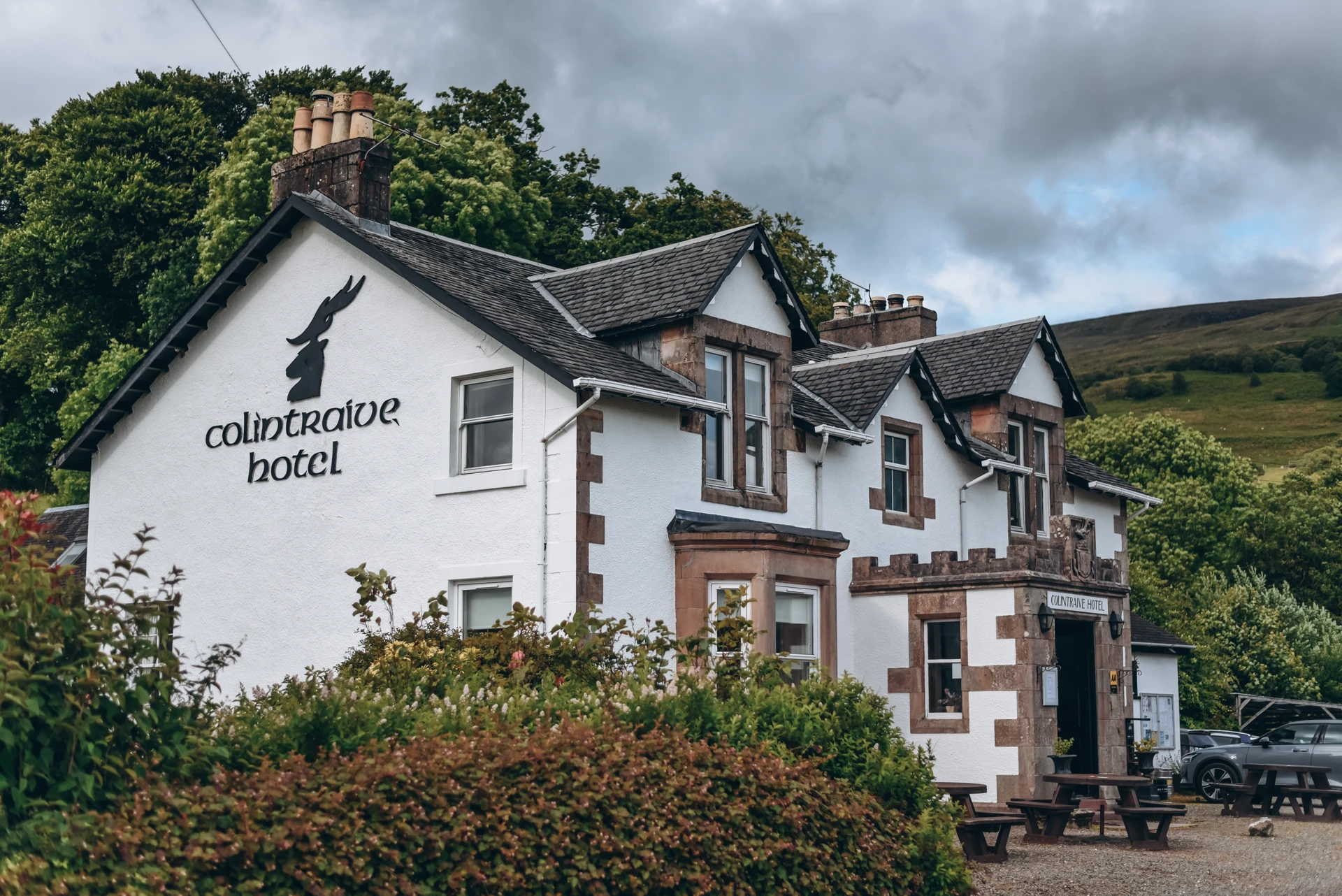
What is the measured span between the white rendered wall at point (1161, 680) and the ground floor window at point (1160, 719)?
103 mm

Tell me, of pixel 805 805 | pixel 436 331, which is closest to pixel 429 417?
pixel 436 331

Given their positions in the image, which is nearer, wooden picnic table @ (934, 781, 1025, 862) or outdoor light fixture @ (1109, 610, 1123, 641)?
wooden picnic table @ (934, 781, 1025, 862)

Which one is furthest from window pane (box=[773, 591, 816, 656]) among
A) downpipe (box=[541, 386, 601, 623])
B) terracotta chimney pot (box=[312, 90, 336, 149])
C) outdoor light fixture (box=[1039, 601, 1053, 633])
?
terracotta chimney pot (box=[312, 90, 336, 149])

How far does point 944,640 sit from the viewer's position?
70.5 feet

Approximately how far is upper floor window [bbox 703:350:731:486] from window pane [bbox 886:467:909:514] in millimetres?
4055

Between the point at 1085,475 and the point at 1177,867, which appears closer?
the point at 1177,867

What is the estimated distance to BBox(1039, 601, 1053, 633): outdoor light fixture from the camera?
20.5 meters

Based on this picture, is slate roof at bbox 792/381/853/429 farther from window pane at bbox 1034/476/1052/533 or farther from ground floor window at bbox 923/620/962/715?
window pane at bbox 1034/476/1052/533

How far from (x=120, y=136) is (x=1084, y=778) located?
35.1 m

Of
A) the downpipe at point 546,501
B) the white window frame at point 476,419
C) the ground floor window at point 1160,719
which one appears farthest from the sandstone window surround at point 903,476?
the ground floor window at point 1160,719

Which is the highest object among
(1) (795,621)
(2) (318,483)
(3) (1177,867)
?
(2) (318,483)

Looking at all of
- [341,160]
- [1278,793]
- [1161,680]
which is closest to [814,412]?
[341,160]

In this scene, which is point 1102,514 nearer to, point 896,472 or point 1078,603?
point 896,472

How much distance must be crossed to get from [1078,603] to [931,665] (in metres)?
2.29
